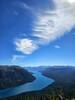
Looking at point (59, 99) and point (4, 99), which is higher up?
point (59, 99)

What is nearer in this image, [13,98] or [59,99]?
[59,99]

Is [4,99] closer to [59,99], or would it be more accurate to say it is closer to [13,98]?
[13,98]

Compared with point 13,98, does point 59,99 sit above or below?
above

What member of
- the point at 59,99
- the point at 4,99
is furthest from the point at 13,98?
the point at 59,99

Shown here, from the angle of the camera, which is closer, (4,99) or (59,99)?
(59,99)
